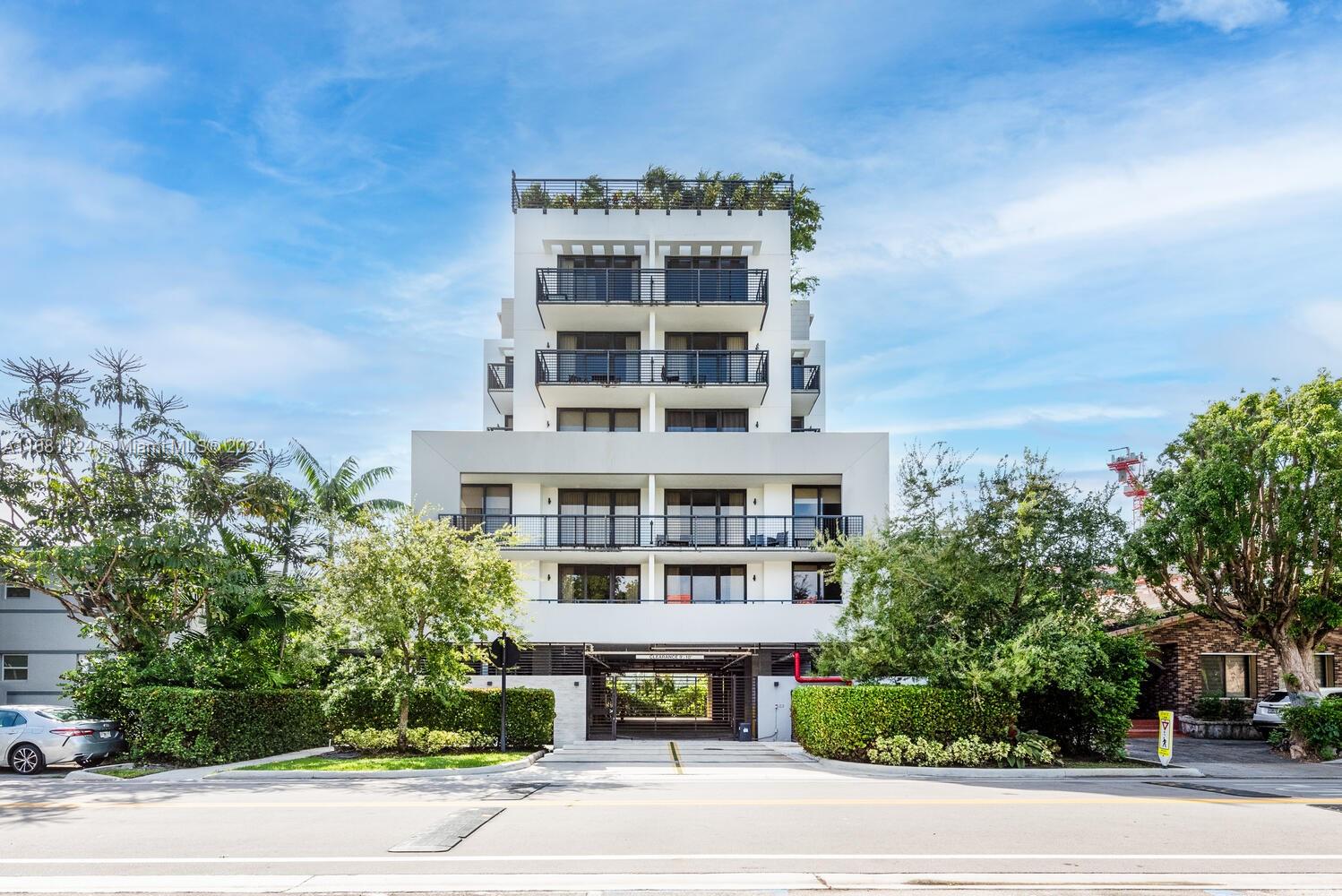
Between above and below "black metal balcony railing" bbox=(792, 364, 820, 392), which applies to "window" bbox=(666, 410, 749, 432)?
below

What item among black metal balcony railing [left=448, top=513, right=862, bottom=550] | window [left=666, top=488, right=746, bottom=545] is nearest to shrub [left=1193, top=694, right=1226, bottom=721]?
black metal balcony railing [left=448, top=513, right=862, bottom=550]

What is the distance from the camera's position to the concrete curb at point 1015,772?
69.4 ft

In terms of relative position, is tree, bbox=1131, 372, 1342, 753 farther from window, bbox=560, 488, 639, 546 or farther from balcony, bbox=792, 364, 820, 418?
window, bbox=560, 488, 639, 546

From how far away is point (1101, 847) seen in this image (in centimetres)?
1226

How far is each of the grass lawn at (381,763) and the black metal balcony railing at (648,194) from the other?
20.9 metres

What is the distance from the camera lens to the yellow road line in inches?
614

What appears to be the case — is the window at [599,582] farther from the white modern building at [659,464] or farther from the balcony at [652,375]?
the balcony at [652,375]

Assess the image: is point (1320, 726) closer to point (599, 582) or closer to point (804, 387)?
A: point (599, 582)

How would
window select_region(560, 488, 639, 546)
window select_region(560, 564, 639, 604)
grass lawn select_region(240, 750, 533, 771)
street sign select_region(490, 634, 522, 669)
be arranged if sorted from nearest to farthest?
grass lawn select_region(240, 750, 533, 771) → street sign select_region(490, 634, 522, 669) → window select_region(560, 488, 639, 546) → window select_region(560, 564, 639, 604)

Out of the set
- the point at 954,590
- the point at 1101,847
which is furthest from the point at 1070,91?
the point at 1101,847

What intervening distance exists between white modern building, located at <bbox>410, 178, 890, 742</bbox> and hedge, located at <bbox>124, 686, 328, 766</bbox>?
7472 mm

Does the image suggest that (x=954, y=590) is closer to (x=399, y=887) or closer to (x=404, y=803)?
(x=404, y=803)

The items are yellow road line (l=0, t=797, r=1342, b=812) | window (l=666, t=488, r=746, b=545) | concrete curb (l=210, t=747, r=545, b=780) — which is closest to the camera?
yellow road line (l=0, t=797, r=1342, b=812)

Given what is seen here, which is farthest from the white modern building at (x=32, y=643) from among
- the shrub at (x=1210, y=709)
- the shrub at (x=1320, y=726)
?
the shrub at (x=1320, y=726)
